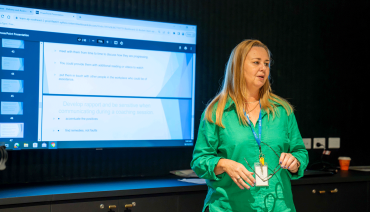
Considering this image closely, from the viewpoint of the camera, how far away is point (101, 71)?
231cm

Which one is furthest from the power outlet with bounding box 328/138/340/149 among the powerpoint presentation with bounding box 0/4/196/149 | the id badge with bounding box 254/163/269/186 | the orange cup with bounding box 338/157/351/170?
the id badge with bounding box 254/163/269/186

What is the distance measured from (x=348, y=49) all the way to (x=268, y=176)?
2.43 m

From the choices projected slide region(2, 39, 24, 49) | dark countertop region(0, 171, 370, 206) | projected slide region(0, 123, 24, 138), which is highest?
projected slide region(2, 39, 24, 49)

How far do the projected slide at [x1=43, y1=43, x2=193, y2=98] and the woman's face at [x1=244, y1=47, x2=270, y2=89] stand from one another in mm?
955

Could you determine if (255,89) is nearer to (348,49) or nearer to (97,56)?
(97,56)

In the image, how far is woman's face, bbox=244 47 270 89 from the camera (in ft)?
5.29

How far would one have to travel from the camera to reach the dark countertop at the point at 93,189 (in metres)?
1.84

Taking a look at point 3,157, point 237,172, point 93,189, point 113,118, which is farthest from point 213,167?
point 3,157

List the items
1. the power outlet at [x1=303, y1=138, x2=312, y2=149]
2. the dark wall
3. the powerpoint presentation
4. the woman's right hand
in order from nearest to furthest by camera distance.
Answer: the woman's right hand < the powerpoint presentation < the dark wall < the power outlet at [x1=303, y1=138, x2=312, y2=149]

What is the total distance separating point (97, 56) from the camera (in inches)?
90.7

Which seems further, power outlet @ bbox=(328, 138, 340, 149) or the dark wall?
power outlet @ bbox=(328, 138, 340, 149)

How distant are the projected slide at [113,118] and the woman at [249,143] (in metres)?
0.85

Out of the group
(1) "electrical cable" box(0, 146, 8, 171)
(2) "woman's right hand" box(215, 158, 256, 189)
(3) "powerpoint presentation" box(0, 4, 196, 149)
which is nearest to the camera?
(2) "woman's right hand" box(215, 158, 256, 189)

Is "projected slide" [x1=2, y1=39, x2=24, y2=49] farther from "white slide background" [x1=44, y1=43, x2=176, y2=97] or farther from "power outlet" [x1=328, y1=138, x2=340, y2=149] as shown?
"power outlet" [x1=328, y1=138, x2=340, y2=149]
